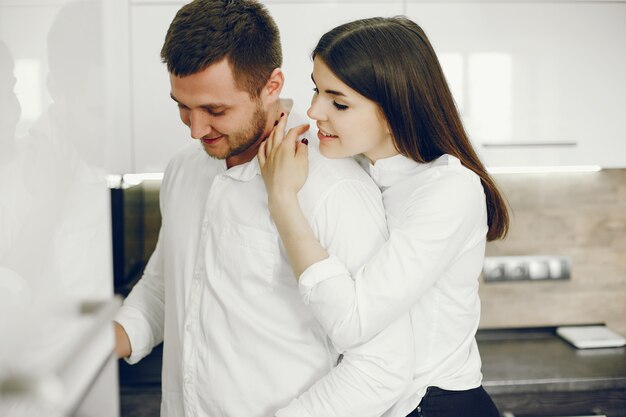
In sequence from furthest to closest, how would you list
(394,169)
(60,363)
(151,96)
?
(151,96), (394,169), (60,363)

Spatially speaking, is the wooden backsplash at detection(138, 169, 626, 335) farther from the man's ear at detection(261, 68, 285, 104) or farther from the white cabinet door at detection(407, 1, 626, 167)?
the man's ear at detection(261, 68, 285, 104)

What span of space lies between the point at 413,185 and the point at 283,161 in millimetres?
235

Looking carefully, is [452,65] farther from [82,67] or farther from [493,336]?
[82,67]

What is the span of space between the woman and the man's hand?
43 cm

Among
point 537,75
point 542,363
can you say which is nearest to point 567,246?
point 542,363

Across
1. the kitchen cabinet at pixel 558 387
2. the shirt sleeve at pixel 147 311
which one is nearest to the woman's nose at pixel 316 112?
the shirt sleeve at pixel 147 311

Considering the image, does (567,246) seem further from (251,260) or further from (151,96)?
(251,260)

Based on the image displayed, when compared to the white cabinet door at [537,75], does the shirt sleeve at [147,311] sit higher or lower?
lower

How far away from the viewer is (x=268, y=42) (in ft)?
3.95

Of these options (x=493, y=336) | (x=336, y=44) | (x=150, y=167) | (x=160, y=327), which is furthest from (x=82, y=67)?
(x=493, y=336)

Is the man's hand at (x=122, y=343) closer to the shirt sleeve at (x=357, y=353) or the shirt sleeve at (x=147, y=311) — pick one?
the shirt sleeve at (x=147, y=311)

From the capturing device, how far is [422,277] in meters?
1.06

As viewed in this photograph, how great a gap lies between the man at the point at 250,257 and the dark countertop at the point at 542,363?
0.98 meters

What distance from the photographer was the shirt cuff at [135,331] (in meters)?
1.30
